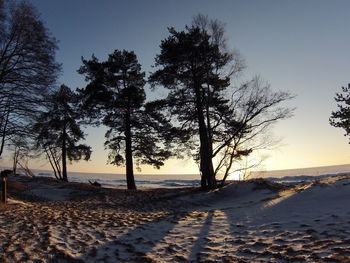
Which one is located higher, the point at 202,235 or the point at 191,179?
the point at 202,235

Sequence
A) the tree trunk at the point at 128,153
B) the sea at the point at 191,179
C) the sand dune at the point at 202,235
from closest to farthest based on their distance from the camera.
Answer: the sand dune at the point at 202,235 < the tree trunk at the point at 128,153 < the sea at the point at 191,179

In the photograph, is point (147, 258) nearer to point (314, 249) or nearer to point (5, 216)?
point (314, 249)

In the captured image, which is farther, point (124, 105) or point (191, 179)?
point (191, 179)

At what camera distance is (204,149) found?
15555mm

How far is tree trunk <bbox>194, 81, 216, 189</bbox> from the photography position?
1562 centimetres

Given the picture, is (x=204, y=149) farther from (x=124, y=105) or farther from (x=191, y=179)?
(x=191, y=179)

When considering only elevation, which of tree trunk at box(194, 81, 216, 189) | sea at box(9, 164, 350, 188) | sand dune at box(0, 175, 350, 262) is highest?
tree trunk at box(194, 81, 216, 189)

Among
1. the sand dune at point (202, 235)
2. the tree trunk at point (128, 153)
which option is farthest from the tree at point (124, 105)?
the sand dune at point (202, 235)

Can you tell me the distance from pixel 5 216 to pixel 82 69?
16.1 m

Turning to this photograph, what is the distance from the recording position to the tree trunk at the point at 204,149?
51.2 feet

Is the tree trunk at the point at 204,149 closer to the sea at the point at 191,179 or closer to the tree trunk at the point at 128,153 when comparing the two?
the tree trunk at the point at 128,153

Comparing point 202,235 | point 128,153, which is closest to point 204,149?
point 128,153

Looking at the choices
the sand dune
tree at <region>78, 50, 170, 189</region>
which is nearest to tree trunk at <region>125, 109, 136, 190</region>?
tree at <region>78, 50, 170, 189</region>

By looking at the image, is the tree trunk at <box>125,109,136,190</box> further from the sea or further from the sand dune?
the sand dune
